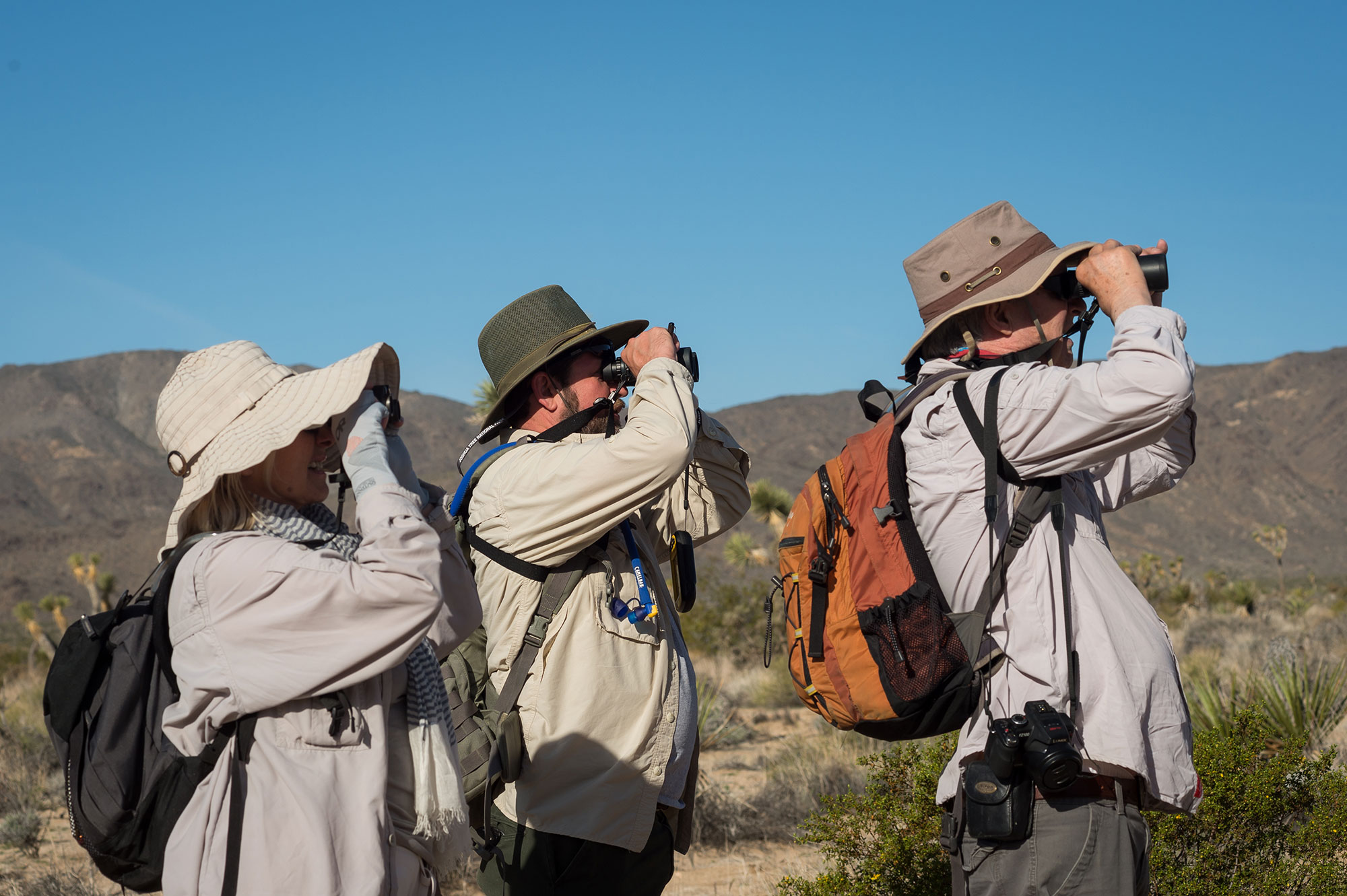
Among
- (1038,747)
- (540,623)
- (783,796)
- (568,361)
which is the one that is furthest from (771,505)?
(1038,747)

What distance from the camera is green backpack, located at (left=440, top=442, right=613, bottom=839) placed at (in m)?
2.77

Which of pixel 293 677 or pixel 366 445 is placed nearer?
pixel 293 677

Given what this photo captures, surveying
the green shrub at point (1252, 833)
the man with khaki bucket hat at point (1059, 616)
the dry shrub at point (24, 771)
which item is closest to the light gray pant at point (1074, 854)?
the man with khaki bucket hat at point (1059, 616)

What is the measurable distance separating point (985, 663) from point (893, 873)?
2134 mm

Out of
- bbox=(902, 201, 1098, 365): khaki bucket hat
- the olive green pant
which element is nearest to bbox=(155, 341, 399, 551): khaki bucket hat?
the olive green pant

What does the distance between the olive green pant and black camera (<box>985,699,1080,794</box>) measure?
1092 millimetres

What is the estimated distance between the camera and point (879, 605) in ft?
8.05

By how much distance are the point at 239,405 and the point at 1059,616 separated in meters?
1.79

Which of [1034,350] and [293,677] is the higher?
[1034,350]

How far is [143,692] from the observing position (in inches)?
76.5

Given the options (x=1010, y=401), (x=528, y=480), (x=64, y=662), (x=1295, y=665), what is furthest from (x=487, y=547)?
(x=1295, y=665)

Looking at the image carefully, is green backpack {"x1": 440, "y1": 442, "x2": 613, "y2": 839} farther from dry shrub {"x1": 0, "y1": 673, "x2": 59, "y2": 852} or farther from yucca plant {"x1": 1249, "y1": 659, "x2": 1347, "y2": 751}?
dry shrub {"x1": 0, "y1": 673, "x2": 59, "y2": 852}

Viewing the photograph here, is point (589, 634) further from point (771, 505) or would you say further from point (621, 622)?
point (771, 505)

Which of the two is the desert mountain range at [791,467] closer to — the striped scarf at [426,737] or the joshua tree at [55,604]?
the joshua tree at [55,604]
